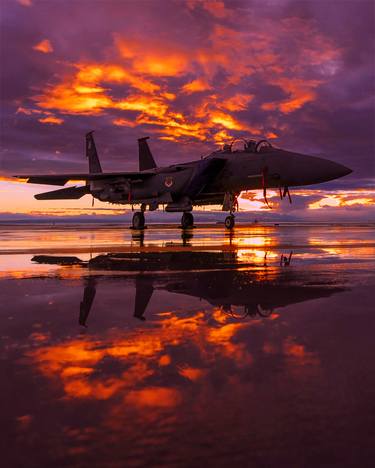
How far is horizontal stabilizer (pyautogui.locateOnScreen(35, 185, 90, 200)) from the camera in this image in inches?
1160

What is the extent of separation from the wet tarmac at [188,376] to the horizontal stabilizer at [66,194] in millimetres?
24430

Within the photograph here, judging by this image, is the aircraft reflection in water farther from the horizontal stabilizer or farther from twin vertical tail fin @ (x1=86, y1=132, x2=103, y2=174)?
twin vertical tail fin @ (x1=86, y1=132, x2=103, y2=174)

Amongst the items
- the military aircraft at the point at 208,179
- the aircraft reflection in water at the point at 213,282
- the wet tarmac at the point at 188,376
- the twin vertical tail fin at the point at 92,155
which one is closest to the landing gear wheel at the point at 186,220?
the military aircraft at the point at 208,179

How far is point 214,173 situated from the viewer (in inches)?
877

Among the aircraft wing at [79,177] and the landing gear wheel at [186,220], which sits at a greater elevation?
the aircraft wing at [79,177]

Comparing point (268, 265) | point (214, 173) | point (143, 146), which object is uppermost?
point (143, 146)

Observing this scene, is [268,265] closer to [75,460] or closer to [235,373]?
[235,373]

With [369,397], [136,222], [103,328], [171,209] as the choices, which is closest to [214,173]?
[171,209]

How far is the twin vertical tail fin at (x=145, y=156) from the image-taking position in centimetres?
3312

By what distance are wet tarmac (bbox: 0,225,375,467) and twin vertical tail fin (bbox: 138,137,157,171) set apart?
2792 centimetres

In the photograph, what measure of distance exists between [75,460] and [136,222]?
25.7 m

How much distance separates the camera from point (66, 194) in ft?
99.8

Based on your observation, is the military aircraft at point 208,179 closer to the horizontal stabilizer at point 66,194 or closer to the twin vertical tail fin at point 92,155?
the horizontal stabilizer at point 66,194

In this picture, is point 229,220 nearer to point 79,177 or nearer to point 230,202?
A: point 230,202
